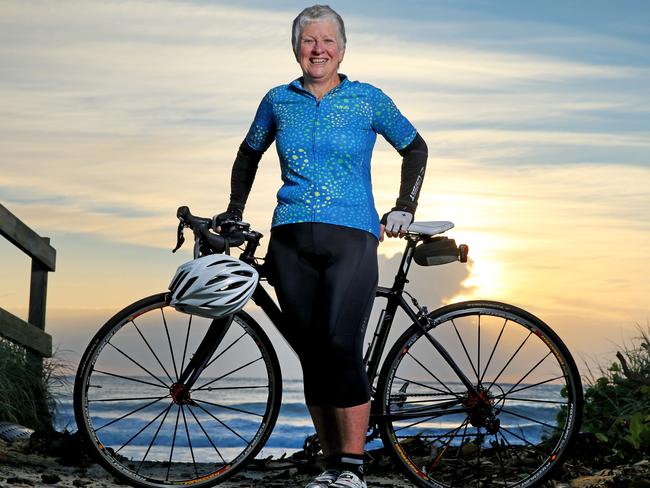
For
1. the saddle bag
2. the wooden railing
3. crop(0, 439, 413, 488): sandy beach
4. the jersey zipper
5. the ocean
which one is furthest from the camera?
the ocean

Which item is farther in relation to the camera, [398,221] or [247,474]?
[247,474]

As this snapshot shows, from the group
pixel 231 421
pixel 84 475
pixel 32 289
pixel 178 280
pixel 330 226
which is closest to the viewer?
pixel 330 226

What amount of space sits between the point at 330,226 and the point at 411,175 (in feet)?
1.77

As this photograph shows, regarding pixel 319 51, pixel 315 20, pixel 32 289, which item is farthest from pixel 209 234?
pixel 32 289

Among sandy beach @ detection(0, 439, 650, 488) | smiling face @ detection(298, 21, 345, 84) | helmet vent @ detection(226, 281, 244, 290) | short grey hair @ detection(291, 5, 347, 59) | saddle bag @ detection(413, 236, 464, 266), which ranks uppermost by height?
short grey hair @ detection(291, 5, 347, 59)

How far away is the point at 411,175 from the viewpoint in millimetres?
4355

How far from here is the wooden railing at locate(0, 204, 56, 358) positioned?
7148 mm

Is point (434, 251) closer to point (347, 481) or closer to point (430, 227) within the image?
point (430, 227)

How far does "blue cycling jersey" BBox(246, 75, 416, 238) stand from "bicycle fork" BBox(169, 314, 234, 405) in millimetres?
697

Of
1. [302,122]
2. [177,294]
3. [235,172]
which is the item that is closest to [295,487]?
[177,294]

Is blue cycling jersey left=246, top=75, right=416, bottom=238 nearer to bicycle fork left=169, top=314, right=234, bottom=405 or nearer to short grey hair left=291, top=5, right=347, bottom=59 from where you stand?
short grey hair left=291, top=5, right=347, bottom=59

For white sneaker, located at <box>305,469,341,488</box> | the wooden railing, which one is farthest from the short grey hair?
the wooden railing

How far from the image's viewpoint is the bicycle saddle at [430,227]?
177 inches

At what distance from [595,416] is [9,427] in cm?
391
